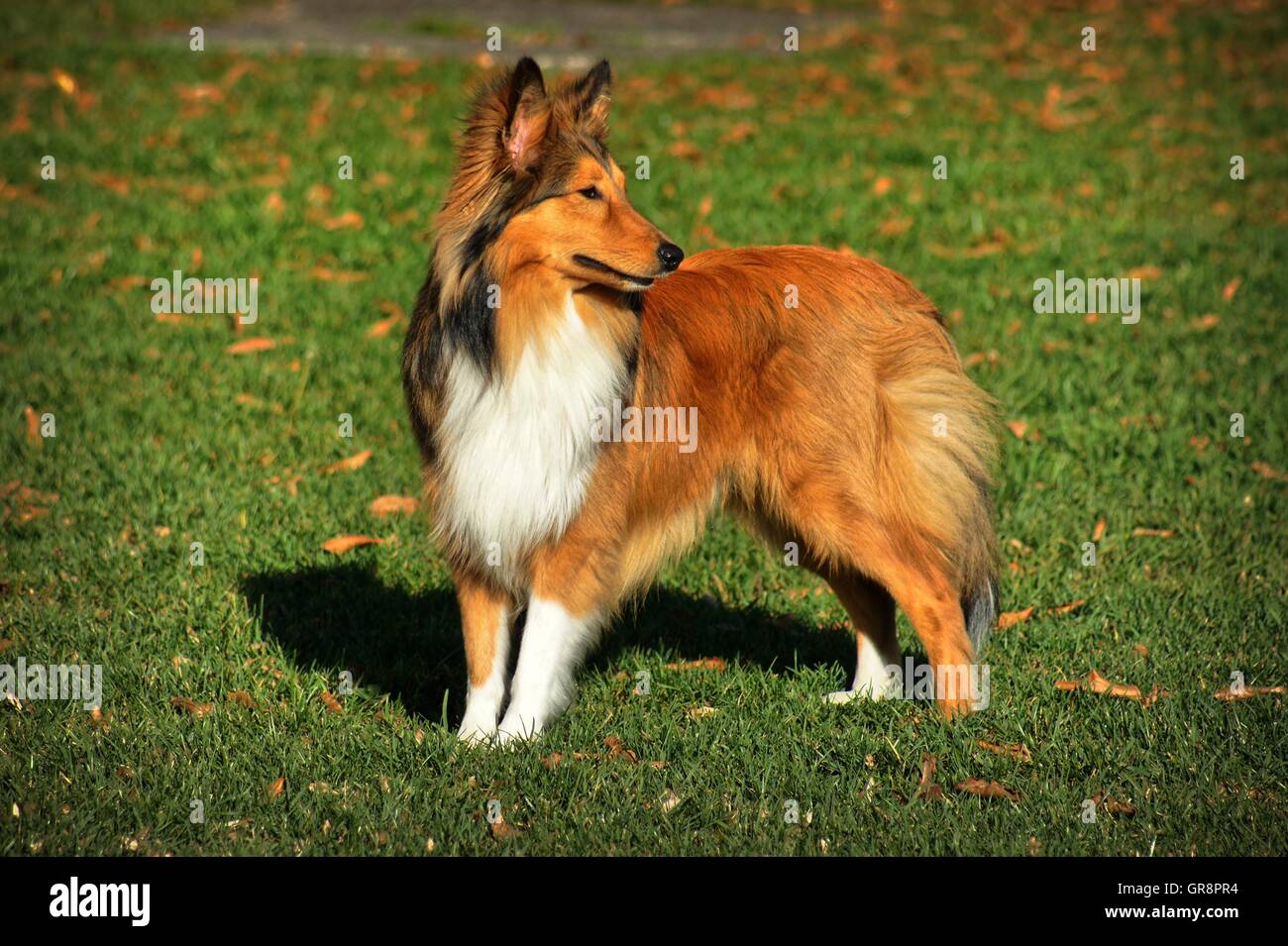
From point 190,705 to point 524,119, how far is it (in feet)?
8.86

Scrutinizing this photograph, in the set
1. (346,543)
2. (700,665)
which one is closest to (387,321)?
(346,543)

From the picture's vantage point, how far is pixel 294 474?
27.0ft

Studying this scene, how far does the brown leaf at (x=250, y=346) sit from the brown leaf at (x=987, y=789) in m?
6.18

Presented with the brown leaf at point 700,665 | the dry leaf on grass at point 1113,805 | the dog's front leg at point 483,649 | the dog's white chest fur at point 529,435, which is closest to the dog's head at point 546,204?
the dog's white chest fur at point 529,435

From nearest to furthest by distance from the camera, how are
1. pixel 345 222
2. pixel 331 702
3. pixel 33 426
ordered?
pixel 331 702, pixel 33 426, pixel 345 222

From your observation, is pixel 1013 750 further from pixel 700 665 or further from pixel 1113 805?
pixel 700 665

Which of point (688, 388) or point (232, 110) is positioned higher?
point (232, 110)

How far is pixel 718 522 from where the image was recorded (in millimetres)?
7922

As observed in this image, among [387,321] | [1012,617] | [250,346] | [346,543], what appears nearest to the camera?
[1012,617]

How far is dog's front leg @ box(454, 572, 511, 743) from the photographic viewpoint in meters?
5.52

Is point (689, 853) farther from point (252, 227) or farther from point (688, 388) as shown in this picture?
point (252, 227)

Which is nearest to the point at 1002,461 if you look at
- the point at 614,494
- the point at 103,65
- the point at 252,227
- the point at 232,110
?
the point at 614,494

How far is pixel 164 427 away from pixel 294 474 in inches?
41.5

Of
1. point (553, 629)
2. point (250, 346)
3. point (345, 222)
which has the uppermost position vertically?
point (345, 222)
